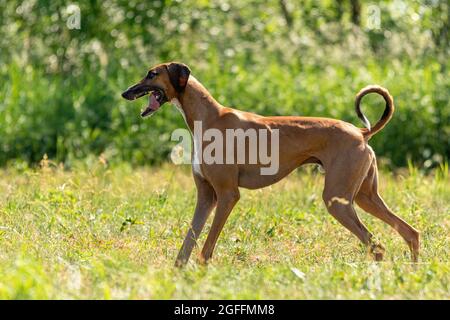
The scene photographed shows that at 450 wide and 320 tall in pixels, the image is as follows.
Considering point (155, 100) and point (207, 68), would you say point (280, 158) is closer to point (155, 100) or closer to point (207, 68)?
point (155, 100)

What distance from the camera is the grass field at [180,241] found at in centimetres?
627

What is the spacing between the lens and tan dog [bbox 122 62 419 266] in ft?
25.1

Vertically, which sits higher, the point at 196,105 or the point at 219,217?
the point at 196,105

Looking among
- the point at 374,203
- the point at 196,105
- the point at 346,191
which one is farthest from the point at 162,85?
the point at 374,203

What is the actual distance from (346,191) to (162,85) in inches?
64.9

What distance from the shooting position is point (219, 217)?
7590mm

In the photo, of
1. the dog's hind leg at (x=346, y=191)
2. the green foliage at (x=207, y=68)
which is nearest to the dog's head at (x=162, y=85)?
the dog's hind leg at (x=346, y=191)

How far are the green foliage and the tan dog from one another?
5.70 m

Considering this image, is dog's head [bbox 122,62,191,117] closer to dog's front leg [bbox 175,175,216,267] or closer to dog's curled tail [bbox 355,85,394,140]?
dog's front leg [bbox 175,175,216,267]

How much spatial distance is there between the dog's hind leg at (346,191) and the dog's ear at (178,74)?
1308 mm

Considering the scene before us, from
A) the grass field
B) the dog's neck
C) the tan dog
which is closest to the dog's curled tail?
the tan dog

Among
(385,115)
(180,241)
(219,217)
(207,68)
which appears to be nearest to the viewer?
(219,217)
